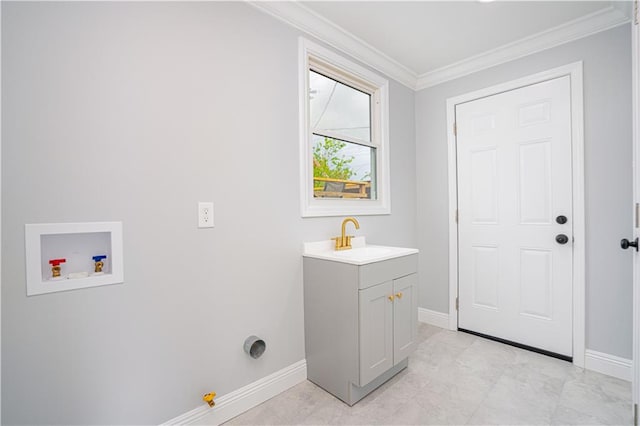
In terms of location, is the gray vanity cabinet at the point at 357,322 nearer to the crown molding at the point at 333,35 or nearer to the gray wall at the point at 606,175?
the gray wall at the point at 606,175

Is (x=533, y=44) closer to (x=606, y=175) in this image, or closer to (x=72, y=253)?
(x=606, y=175)

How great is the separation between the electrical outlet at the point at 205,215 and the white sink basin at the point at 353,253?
677mm

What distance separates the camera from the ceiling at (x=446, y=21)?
75.3 inches

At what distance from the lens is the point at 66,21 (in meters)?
1.15

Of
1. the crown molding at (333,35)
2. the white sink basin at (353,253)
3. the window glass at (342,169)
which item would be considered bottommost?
the white sink basin at (353,253)

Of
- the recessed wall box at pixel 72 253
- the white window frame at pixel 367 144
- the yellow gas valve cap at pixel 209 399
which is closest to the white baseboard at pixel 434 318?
the white window frame at pixel 367 144

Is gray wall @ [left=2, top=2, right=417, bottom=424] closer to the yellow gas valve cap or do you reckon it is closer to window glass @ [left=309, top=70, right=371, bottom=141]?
the yellow gas valve cap

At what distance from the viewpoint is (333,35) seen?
7.03 ft

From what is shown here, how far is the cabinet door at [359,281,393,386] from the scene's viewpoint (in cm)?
166

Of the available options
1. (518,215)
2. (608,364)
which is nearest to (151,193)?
(518,215)

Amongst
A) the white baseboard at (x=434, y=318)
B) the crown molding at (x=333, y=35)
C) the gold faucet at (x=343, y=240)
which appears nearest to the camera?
the crown molding at (x=333, y=35)

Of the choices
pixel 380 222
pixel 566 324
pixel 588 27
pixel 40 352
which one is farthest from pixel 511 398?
pixel 588 27

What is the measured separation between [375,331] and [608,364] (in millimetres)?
1705

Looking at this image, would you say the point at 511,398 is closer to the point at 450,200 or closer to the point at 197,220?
the point at 450,200
